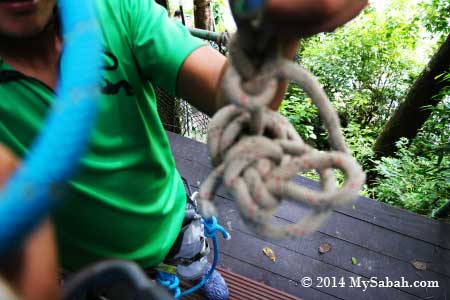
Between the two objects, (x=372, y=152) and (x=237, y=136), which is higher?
(x=372, y=152)

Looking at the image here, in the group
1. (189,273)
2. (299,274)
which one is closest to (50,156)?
(189,273)

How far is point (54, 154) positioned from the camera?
0.19 m

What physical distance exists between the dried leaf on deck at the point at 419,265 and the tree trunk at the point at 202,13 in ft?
6.33

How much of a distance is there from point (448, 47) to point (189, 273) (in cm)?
263

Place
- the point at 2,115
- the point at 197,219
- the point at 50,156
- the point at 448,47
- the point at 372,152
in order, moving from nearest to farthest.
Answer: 1. the point at 50,156
2. the point at 2,115
3. the point at 197,219
4. the point at 448,47
5. the point at 372,152

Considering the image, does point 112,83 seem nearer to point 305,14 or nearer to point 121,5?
point 121,5

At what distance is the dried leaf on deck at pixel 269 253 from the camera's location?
4.72 ft

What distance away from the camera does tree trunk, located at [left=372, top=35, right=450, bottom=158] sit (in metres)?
2.70

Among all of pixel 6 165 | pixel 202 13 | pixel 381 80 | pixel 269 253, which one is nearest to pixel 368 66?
pixel 381 80

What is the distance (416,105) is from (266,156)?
3.08 metres

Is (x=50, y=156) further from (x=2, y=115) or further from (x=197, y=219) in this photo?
(x=197, y=219)

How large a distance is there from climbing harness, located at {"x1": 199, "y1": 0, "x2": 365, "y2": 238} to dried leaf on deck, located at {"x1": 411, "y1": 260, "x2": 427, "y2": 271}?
134 centimetres

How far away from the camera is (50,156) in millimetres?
191

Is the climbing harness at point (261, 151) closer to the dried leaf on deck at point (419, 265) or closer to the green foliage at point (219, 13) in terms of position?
the dried leaf on deck at point (419, 265)
